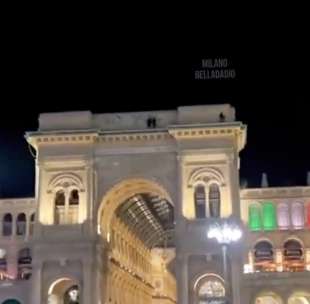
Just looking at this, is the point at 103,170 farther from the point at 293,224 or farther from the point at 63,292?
the point at 293,224

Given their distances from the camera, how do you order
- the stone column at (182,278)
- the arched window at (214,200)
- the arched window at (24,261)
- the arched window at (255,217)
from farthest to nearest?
the arched window at (24,261), the arched window at (255,217), the arched window at (214,200), the stone column at (182,278)

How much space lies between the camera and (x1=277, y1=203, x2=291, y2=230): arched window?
62.4m

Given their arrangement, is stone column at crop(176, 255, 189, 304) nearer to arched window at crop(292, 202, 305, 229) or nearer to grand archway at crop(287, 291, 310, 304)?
grand archway at crop(287, 291, 310, 304)

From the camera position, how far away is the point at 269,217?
2463 inches

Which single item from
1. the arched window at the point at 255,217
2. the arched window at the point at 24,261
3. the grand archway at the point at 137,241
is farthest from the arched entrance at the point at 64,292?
the arched window at the point at 255,217

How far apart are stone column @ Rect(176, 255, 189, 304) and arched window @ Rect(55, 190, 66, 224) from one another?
31.5 ft

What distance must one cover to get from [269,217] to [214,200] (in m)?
12.3

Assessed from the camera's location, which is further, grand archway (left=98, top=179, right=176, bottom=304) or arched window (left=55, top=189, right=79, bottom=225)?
grand archway (left=98, top=179, right=176, bottom=304)

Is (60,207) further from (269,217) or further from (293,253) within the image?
(293,253)

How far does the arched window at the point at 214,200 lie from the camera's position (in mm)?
51781

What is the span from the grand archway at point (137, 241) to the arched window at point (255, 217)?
8.21 m

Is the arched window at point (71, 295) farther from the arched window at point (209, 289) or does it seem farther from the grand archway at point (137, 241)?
the arched window at point (209, 289)

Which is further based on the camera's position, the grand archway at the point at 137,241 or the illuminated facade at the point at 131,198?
the grand archway at the point at 137,241

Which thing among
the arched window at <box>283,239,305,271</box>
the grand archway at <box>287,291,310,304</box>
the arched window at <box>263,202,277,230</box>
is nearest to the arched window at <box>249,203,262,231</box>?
the arched window at <box>263,202,277,230</box>
